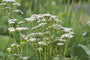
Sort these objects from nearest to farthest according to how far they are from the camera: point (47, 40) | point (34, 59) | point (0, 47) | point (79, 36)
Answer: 1. point (47, 40)
2. point (34, 59)
3. point (0, 47)
4. point (79, 36)

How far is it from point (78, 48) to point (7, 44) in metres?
0.54

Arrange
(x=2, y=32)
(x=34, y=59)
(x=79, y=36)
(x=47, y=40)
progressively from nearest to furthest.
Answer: (x=47, y=40) → (x=34, y=59) → (x=79, y=36) → (x=2, y=32)

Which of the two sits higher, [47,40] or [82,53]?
[47,40]

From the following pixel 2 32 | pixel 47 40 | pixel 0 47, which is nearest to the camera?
pixel 47 40

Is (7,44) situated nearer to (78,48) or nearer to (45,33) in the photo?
(45,33)

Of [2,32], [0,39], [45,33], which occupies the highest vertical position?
Answer: [45,33]

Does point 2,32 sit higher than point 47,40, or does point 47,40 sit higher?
point 47,40

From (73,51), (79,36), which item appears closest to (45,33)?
(73,51)

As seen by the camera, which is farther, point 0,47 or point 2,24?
point 2,24

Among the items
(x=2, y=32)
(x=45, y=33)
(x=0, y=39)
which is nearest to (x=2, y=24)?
(x=2, y=32)

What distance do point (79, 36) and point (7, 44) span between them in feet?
1.96

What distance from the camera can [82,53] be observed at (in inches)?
45.1

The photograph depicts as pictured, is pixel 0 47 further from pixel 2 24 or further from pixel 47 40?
pixel 2 24

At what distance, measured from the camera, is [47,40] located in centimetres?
87
